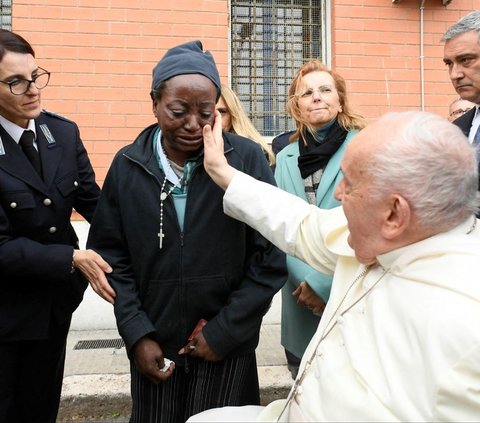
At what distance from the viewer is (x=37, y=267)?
6.95 ft

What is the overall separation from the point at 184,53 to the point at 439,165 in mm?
1005

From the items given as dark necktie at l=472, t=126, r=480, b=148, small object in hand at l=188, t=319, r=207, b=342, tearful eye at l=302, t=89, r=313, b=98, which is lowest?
small object in hand at l=188, t=319, r=207, b=342

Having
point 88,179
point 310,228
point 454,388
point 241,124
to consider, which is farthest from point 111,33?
point 454,388

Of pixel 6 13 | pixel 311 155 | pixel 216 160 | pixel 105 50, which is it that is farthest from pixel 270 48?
pixel 216 160

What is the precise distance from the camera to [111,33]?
496cm

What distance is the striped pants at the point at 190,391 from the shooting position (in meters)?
1.92

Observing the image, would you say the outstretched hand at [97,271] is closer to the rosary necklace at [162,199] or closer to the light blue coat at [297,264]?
the rosary necklace at [162,199]

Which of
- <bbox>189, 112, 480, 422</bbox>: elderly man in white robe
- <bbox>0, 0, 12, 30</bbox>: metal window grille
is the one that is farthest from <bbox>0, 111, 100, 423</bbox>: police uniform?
<bbox>0, 0, 12, 30</bbox>: metal window grille

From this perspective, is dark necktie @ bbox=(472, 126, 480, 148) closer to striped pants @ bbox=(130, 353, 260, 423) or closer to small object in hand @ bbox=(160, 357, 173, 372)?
striped pants @ bbox=(130, 353, 260, 423)

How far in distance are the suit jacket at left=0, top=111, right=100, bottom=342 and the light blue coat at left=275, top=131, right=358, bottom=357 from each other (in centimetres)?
105

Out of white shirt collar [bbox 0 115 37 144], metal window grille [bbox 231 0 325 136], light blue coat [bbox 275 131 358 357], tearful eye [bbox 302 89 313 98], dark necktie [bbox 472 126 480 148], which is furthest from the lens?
metal window grille [bbox 231 0 325 136]

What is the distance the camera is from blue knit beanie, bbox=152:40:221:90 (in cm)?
178

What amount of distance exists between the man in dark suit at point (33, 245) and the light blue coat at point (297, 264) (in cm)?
97

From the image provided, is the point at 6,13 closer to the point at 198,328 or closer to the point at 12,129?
the point at 12,129
